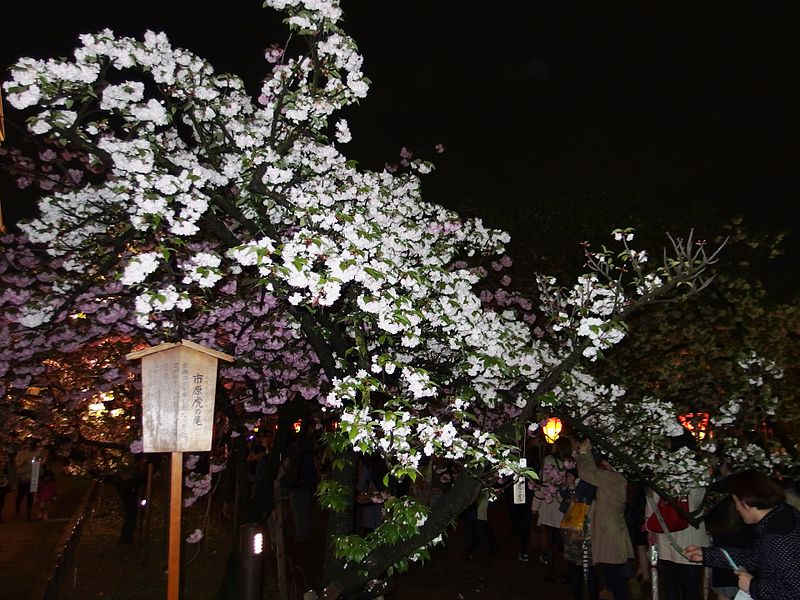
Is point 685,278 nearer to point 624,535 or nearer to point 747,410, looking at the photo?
point 624,535

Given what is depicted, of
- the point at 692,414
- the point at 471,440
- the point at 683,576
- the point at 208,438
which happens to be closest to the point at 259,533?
the point at 208,438

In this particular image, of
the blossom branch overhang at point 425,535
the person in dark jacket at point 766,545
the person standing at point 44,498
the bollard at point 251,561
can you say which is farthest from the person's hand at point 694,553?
the person standing at point 44,498

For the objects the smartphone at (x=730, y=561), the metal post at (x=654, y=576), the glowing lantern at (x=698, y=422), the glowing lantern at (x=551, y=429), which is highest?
the glowing lantern at (x=551, y=429)

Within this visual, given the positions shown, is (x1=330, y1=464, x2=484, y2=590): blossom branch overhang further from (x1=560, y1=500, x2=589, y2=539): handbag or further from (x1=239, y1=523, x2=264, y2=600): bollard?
(x1=560, y1=500, x2=589, y2=539): handbag

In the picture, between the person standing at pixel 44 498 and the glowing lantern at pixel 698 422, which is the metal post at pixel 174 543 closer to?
the glowing lantern at pixel 698 422

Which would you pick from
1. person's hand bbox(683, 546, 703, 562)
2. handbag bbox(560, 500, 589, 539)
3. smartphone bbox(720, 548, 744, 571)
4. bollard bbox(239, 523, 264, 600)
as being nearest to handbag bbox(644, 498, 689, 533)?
handbag bbox(560, 500, 589, 539)

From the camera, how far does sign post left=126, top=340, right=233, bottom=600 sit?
6.15 meters

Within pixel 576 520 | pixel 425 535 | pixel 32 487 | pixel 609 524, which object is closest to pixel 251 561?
pixel 425 535

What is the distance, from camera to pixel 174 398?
20.3 feet

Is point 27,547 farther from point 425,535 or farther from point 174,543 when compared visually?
point 425,535

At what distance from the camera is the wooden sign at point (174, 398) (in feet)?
20.2

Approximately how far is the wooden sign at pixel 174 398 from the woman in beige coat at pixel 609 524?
445 centimetres

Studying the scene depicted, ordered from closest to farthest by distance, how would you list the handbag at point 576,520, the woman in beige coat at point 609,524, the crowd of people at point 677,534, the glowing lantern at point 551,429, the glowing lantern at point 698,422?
the crowd of people at point 677,534 < the woman in beige coat at point 609,524 < the handbag at point 576,520 < the glowing lantern at point 698,422 < the glowing lantern at point 551,429

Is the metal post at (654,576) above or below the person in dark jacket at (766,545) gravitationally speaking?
below
